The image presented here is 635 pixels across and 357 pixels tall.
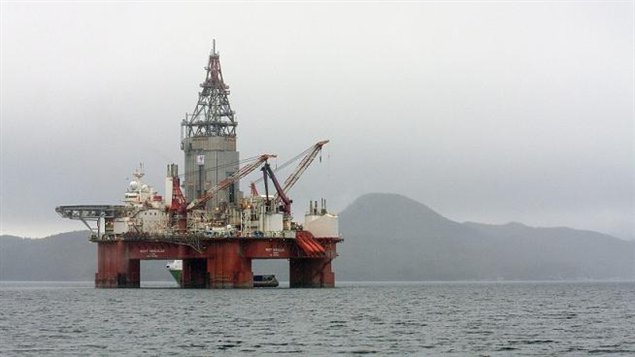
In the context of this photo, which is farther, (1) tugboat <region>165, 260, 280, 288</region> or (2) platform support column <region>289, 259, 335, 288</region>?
(1) tugboat <region>165, 260, 280, 288</region>

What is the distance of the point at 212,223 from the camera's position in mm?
125125

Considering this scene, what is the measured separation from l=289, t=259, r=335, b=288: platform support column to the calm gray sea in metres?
18.7

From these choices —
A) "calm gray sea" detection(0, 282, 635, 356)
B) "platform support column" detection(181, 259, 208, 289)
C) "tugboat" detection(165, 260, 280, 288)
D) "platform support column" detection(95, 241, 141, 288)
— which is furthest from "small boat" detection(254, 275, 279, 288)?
"calm gray sea" detection(0, 282, 635, 356)

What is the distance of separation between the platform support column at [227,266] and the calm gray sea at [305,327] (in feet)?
36.6

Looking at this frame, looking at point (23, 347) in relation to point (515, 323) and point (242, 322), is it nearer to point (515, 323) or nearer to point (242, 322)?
point (242, 322)

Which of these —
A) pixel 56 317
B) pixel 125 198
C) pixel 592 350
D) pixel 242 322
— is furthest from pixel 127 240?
pixel 592 350

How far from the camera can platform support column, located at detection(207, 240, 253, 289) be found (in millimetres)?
120250

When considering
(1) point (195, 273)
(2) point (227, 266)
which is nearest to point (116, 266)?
(1) point (195, 273)

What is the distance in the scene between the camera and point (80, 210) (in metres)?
128

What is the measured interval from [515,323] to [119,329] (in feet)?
79.3

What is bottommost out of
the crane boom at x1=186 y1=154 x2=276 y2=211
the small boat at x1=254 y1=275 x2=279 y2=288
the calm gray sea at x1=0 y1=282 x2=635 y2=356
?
the calm gray sea at x1=0 y1=282 x2=635 y2=356

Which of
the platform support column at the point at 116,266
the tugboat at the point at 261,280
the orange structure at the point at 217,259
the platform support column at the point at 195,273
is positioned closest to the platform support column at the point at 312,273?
the orange structure at the point at 217,259

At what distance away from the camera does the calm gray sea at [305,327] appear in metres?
60.7

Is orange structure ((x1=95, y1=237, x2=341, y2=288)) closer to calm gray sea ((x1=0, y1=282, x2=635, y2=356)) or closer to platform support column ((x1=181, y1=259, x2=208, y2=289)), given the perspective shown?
platform support column ((x1=181, y1=259, x2=208, y2=289))
